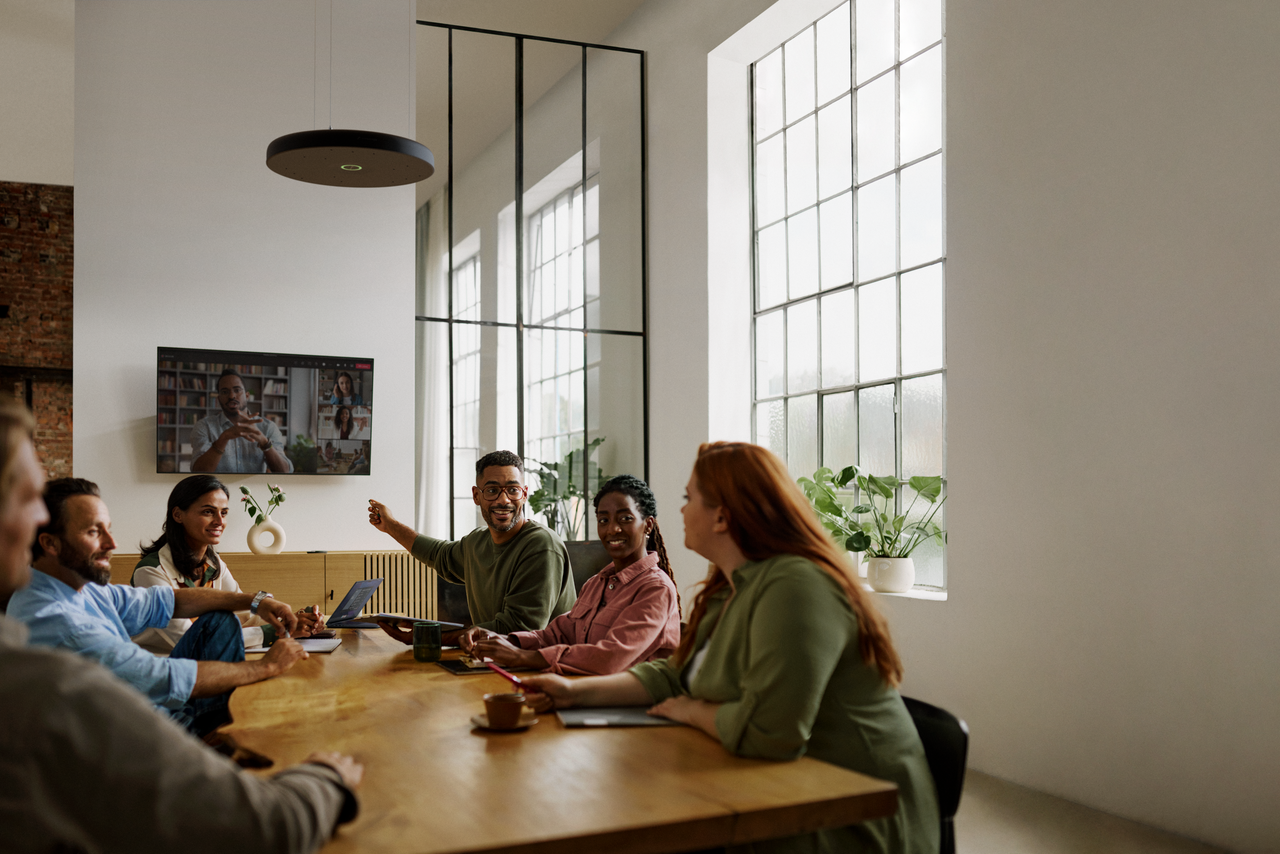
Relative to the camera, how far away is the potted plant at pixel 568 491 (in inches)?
271

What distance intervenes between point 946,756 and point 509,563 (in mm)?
1872

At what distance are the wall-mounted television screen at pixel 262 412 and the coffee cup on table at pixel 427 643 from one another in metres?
3.42

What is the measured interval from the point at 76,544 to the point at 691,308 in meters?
4.83

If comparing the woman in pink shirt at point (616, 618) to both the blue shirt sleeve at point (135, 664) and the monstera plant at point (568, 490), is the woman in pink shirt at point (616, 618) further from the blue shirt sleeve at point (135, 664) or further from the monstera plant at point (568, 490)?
the monstera plant at point (568, 490)

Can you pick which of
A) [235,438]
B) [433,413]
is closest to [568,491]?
[433,413]

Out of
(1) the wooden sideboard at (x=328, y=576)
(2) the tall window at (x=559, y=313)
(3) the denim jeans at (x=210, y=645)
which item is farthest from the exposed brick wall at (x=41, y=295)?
(3) the denim jeans at (x=210, y=645)

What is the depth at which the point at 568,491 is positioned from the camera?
6.94m

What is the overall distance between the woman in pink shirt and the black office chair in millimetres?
955

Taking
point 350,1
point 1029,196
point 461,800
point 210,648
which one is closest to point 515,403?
point 350,1

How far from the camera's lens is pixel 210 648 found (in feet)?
8.80

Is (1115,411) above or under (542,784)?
above

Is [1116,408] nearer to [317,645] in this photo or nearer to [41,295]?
[317,645]

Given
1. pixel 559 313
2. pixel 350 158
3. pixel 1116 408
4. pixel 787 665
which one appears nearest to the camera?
pixel 787 665

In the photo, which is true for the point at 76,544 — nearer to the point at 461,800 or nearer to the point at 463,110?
the point at 461,800
